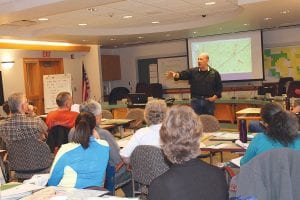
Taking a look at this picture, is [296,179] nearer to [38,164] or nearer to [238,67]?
[38,164]

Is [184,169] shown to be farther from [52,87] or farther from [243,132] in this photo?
[52,87]

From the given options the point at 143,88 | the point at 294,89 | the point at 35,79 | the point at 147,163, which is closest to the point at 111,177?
the point at 147,163

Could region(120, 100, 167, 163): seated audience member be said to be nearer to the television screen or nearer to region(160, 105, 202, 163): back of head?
region(160, 105, 202, 163): back of head

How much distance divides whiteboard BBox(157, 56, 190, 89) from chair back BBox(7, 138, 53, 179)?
8750 millimetres

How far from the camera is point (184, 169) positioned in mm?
1826

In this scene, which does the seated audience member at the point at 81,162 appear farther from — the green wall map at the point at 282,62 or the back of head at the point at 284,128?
the green wall map at the point at 282,62

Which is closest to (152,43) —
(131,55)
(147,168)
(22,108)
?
(131,55)

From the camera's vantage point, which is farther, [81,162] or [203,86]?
[203,86]

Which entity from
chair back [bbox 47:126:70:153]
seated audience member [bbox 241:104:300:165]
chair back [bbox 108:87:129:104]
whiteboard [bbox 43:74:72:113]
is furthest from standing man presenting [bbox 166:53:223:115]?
chair back [bbox 108:87:129:104]

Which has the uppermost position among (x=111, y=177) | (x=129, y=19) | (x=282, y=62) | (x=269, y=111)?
(x=129, y=19)

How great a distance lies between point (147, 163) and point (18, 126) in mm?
1717

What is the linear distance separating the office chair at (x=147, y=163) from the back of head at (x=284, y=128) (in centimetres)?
94

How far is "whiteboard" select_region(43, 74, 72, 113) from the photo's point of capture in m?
10.7

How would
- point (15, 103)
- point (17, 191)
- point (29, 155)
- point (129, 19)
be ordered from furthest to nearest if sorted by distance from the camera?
1. point (129, 19)
2. point (15, 103)
3. point (29, 155)
4. point (17, 191)
